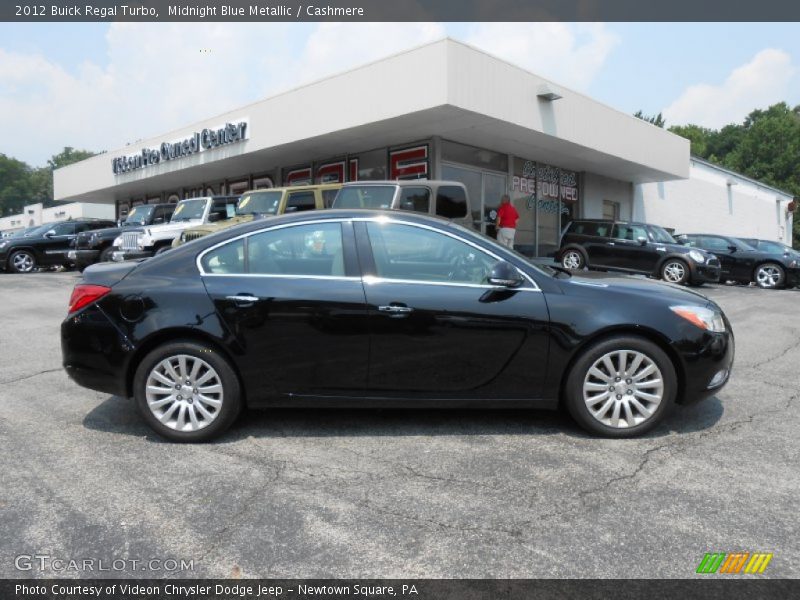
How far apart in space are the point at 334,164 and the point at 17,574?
16487 millimetres

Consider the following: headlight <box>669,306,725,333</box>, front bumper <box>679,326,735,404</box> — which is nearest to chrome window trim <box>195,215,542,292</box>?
headlight <box>669,306,725,333</box>

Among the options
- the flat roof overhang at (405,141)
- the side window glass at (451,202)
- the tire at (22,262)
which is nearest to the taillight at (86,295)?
the side window glass at (451,202)

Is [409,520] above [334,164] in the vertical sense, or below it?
below

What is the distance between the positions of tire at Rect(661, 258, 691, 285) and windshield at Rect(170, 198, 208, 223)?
11176 mm

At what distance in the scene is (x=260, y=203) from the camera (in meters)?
10.9

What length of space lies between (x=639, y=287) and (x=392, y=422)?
6.67 feet

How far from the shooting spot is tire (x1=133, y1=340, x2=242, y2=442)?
3.72 meters

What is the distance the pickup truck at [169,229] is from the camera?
12195mm

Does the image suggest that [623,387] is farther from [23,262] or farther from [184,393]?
[23,262]

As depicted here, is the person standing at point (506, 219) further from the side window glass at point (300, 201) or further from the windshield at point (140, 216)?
the windshield at point (140, 216)

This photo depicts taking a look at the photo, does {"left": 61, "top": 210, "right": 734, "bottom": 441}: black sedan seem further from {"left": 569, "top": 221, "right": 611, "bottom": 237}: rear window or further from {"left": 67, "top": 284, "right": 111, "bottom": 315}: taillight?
{"left": 569, "top": 221, "right": 611, "bottom": 237}: rear window

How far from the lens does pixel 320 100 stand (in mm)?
14211

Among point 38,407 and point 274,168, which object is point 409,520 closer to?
point 38,407

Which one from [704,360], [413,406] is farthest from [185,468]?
[704,360]
